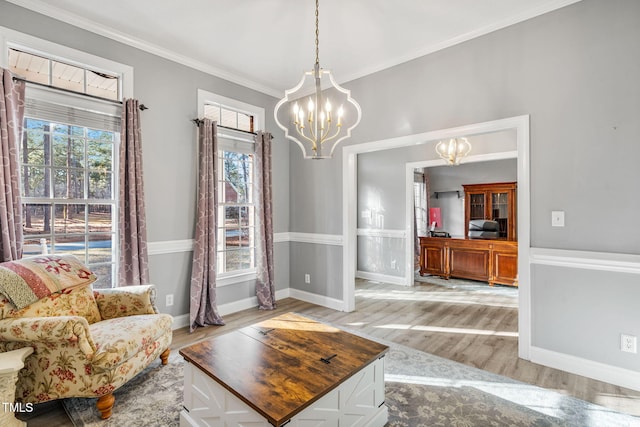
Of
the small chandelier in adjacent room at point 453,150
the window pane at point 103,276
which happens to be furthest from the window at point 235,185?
the small chandelier in adjacent room at point 453,150

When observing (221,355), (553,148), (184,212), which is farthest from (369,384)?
(184,212)

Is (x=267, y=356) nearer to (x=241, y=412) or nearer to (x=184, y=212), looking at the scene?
(x=241, y=412)

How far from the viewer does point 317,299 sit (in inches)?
173

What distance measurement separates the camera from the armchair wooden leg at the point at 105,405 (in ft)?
6.46

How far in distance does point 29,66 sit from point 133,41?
91 centimetres

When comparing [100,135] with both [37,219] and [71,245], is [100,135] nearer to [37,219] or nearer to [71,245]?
[37,219]

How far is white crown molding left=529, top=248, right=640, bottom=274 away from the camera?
2.29m

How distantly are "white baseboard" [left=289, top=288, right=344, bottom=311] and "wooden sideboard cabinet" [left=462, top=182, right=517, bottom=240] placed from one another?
3.87m

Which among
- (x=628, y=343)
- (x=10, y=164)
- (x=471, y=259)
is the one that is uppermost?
(x=10, y=164)

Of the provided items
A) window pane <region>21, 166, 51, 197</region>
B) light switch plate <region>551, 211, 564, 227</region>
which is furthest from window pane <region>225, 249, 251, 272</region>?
light switch plate <region>551, 211, 564, 227</region>

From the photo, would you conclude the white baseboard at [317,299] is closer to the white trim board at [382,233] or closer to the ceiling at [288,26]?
the white trim board at [382,233]

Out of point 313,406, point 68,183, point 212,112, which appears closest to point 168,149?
point 212,112

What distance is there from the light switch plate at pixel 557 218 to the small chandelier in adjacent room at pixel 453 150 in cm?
271

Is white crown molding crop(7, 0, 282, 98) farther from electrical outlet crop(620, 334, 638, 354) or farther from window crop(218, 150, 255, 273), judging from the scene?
electrical outlet crop(620, 334, 638, 354)
